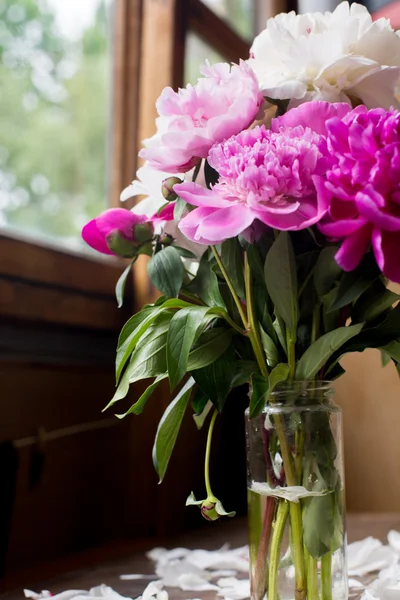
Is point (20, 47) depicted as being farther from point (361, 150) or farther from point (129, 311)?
point (361, 150)

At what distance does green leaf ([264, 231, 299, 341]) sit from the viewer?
57 centimetres

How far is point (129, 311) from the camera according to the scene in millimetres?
1264

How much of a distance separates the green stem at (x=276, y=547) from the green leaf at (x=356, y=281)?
0.19m

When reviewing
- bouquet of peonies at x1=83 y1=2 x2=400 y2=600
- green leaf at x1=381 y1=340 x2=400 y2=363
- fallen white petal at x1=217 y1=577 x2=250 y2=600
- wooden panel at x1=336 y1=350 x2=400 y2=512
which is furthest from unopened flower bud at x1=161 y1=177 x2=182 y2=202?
wooden panel at x1=336 y1=350 x2=400 y2=512

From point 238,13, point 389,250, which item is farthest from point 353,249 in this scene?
point 238,13

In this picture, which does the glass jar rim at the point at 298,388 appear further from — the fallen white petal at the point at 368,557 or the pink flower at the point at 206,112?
the fallen white petal at the point at 368,557

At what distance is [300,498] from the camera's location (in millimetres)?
604

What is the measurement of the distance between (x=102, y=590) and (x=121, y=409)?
487mm

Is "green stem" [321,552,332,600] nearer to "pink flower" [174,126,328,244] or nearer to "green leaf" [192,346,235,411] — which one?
"green leaf" [192,346,235,411]

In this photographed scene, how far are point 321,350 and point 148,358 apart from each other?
5.9 inches

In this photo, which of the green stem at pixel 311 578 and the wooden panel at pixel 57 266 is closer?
the green stem at pixel 311 578

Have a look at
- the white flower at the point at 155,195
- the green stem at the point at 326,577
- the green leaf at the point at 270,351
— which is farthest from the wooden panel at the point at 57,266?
the green stem at the point at 326,577

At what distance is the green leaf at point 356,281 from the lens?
1.81 feet

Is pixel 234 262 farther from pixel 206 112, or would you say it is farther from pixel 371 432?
pixel 371 432
